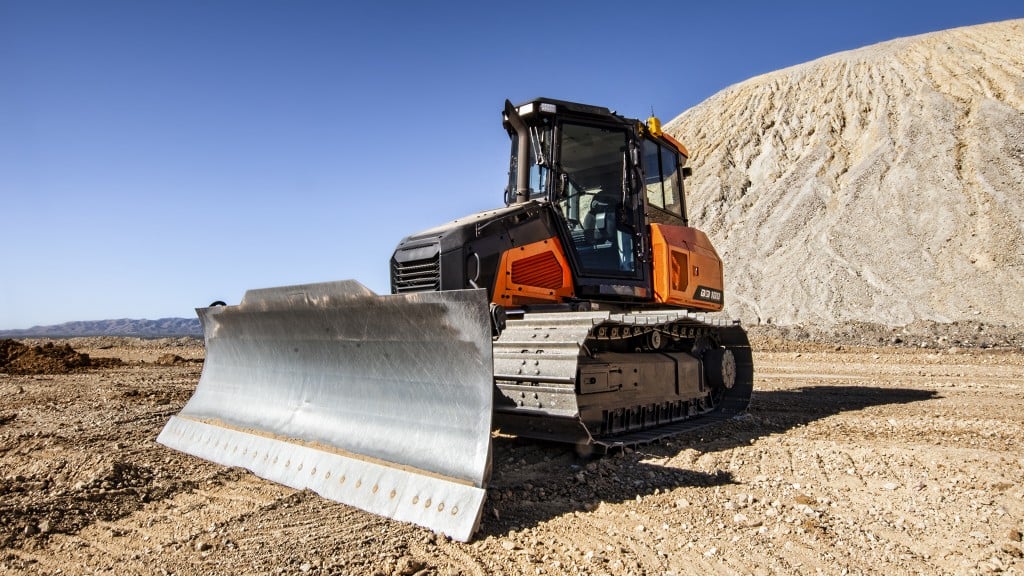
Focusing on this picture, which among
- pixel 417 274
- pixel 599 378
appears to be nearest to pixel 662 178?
pixel 599 378

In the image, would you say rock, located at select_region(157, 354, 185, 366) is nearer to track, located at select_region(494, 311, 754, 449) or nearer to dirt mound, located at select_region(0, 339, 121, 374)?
dirt mound, located at select_region(0, 339, 121, 374)

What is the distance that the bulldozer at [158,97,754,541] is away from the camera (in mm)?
3807

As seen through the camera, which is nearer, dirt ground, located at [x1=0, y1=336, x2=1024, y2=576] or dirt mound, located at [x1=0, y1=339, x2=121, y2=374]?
dirt ground, located at [x1=0, y1=336, x2=1024, y2=576]

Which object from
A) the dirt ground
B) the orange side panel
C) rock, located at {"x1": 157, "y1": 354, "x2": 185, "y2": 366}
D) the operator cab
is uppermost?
the operator cab

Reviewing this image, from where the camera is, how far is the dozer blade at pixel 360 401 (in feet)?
11.9

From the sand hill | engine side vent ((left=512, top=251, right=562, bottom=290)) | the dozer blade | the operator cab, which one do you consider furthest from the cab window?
the sand hill

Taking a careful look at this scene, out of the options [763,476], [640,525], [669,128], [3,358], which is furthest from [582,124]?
[669,128]

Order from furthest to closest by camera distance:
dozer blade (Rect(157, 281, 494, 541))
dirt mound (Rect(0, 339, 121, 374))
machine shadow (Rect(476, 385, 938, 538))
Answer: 1. dirt mound (Rect(0, 339, 121, 374))
2. machine shadow (Rect(476, 385, 938, 538))
3. dozer blade (Rect(157, 281, 494, 541))

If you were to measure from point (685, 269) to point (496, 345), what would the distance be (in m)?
2.87

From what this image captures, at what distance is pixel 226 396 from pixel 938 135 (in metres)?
32.7

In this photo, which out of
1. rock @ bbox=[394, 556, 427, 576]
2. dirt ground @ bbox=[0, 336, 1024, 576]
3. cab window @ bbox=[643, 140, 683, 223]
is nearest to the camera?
rock @ bbox=[394, 556, 427, 576]

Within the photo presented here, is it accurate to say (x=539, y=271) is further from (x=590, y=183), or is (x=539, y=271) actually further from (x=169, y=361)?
(x=169, y=361)

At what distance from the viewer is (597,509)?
378cm

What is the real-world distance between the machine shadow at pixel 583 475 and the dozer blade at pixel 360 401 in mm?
403
